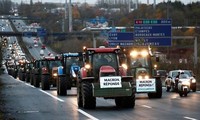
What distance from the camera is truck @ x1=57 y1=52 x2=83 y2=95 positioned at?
40.1m

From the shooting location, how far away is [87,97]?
91.6 feet

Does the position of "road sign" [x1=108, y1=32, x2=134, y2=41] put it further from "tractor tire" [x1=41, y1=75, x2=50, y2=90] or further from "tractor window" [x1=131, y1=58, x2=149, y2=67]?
"tractor window" [x1=131, y1=58, x2=149, y2=67]

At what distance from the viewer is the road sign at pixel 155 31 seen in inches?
2421

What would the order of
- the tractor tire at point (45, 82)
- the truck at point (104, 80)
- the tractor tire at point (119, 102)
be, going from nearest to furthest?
the truck at point (104, 80)
the tractor tire at point (119, 102)
the tractor tire at point (45, 82)

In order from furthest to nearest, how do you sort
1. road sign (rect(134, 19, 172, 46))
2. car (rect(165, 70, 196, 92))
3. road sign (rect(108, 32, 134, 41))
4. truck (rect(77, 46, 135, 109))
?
road sign (rect(108, 32, 134, 41))
road sign (rect(134, 19, 172, 46))
car (rect(165, 70, 196, 92))
truck (rect(77, 46, 135, 109))

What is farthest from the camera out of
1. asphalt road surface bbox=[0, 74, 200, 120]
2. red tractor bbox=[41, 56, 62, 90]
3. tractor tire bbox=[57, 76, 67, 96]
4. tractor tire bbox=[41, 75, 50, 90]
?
red tractor bbox=[41, 56, 62, 90]

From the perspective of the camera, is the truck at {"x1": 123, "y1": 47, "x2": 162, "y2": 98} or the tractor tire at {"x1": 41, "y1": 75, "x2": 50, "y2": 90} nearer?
the truck at {"x1": 123, "y1": 47, "x2": 162, "y2": 98}

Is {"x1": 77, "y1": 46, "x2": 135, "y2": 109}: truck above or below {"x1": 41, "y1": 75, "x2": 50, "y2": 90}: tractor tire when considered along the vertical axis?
above

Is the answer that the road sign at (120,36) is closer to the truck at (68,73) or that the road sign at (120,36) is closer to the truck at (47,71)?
Answer: the truck at (47,71)

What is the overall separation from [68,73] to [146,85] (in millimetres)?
7336

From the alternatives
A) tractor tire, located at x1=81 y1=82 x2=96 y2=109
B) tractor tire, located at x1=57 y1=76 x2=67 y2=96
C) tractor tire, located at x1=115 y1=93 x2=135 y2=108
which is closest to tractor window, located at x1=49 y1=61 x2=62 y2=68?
tractor tire, located at x1=57 y1=76 x2=67 y2=96

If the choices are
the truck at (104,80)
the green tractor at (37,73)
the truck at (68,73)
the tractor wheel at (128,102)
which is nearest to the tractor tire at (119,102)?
the truck at (104,80)

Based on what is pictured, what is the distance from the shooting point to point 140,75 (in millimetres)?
38219

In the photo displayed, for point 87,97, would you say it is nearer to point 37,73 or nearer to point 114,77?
point 114,77
